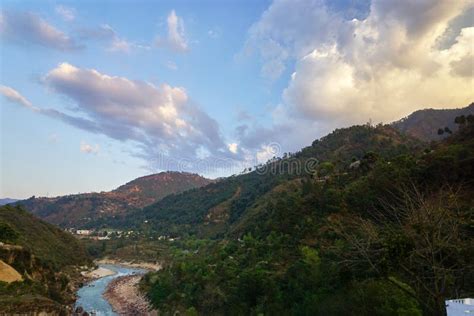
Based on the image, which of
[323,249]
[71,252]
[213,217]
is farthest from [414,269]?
[213,217]

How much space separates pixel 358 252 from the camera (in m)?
11.9

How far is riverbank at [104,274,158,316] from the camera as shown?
149 ft

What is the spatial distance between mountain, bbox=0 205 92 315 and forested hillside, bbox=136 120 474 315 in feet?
38.2

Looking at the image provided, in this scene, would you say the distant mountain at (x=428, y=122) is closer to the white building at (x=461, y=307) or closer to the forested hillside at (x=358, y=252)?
the forested hillside at (x=358, y=252)

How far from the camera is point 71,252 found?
76.4m

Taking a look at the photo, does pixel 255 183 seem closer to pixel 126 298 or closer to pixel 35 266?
pixel 126 298

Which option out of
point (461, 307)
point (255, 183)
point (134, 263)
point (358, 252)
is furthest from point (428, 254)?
point (255, 183)

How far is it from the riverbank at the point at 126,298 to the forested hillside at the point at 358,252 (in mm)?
1978

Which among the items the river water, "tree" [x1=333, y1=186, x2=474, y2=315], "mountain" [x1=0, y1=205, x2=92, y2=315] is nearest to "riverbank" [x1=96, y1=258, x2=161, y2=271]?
"mountain" [x1=0, y1=205, x2=92, y2=315]

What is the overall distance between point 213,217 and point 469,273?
352ft

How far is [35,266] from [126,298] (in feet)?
49.0

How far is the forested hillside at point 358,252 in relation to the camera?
37.1 feet

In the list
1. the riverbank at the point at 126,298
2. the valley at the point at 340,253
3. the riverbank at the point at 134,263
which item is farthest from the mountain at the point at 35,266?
the riverbank at the point at 134,263

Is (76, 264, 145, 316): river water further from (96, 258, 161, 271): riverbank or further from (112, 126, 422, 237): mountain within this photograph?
(112, 126, 422, 237): mountain
